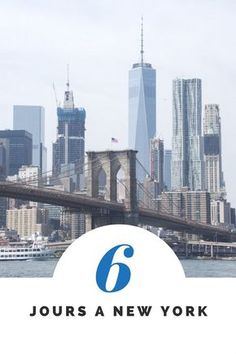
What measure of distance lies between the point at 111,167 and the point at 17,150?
72788 millimetres

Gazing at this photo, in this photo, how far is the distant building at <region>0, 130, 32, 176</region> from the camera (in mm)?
125688

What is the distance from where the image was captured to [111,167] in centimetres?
5853

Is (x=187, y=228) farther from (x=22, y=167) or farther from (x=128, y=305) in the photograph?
(x=22, y=167)

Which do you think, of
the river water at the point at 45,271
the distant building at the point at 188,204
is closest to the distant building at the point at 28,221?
the distant building at the point at 188,204

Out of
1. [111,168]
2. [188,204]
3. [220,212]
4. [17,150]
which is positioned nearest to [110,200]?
[111,168]

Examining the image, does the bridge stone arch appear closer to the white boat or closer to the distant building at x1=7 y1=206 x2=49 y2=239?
the white boat

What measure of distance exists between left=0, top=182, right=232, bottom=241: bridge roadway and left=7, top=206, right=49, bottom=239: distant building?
3803 cm

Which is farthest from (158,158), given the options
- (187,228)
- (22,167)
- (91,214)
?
(91,214)

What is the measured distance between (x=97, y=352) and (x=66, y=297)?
0.53m

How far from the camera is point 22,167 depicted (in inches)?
4756

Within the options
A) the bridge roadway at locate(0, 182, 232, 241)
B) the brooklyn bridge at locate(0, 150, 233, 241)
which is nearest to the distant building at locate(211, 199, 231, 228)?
the brooklyn bridge at locate(0, 150, 233, 241)

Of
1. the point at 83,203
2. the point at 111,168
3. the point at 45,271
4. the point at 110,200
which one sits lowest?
the point at 45,271

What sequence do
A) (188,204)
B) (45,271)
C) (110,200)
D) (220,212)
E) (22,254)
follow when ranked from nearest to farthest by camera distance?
(45,271)
(22,254)
(110,200)
(188,204)
(220,212)

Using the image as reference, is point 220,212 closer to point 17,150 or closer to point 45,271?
point 17,150
